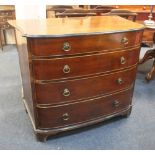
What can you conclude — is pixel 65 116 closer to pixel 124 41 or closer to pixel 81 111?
pixel 81 111

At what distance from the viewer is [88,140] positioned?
5.67 feet

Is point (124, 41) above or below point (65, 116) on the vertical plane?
above

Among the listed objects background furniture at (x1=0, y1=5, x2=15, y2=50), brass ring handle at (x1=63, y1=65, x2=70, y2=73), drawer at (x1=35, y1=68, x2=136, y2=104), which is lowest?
drawer at (x1=35, y1=68, x2=136, y2=104)

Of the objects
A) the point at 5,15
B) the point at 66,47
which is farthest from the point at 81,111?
the point at 5,15

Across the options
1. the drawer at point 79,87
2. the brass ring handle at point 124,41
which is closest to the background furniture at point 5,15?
the drawer at point 79,87

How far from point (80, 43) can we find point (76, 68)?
18cm

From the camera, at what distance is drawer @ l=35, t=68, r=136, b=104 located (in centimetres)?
151

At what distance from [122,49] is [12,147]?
1147 millimetres

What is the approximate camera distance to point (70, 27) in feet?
4.97

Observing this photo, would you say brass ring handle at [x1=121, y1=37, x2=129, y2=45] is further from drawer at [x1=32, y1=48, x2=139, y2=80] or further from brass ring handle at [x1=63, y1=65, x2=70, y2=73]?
brass ring handle at [x1=63, y1=65, x2=70, y2=73]

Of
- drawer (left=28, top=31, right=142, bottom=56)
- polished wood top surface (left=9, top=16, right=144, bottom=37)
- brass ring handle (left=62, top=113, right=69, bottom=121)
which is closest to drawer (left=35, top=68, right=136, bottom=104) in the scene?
brass ring handle (left=62, top=113, right=69, bottom=121)

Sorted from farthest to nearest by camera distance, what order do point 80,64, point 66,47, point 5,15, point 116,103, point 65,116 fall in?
1. point 5,15
2. point 116,103
3. point 65,116
4. point 80,64
5. point 66,47

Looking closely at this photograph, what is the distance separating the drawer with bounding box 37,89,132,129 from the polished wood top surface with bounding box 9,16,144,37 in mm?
561

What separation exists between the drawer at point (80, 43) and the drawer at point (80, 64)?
Answer: 0.16ft
